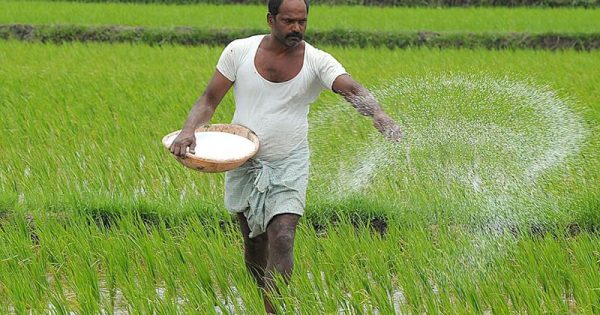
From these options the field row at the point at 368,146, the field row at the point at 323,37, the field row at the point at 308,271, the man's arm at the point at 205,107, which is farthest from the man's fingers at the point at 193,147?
the field row at the point at 323,37

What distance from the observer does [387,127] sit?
3105 mm

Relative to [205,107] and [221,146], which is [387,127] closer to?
[221,146]

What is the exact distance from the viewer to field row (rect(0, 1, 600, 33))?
39.2 ft

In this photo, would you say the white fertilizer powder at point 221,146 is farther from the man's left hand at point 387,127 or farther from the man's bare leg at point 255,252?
the man's left hand at point 387,127

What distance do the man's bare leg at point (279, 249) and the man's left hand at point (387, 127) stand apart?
0.38m

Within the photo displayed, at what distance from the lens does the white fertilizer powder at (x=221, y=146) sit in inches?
127

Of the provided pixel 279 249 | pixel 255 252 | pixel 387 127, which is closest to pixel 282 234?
pixel 279 249

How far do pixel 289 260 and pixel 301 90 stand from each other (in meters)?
0.51

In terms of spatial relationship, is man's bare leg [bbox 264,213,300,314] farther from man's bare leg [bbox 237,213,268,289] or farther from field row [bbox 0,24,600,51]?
field row [bbox 0,24,600,51]

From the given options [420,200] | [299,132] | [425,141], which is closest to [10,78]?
[425,141]

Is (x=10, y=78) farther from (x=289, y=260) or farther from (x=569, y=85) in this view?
(x=289, y=260)

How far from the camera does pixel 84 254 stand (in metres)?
3.92

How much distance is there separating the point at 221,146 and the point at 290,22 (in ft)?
1.40

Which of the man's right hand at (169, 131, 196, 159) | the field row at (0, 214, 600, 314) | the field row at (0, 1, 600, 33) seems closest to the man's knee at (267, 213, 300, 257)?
the field row at (0, 214, 600, 314)
